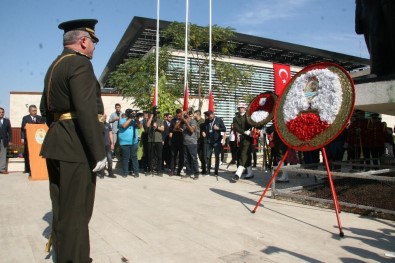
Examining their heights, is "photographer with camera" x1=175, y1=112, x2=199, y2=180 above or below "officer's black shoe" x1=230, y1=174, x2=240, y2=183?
above

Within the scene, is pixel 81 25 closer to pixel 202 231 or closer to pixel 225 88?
pixel 202 231

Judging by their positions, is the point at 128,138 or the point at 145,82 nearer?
the point at 128,138

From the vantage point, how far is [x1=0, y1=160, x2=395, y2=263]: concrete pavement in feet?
11.3

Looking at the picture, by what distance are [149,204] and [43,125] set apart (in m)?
5.44

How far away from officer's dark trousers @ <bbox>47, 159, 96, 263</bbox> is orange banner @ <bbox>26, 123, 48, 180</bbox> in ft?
23.4

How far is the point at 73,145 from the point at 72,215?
0.53 metres

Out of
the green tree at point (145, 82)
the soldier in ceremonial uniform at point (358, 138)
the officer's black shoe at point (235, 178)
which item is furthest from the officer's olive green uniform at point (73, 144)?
the green tree at point (145, 82)

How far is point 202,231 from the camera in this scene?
167 inches

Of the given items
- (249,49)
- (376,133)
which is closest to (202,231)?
(376,133)

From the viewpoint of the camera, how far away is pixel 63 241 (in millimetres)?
2627

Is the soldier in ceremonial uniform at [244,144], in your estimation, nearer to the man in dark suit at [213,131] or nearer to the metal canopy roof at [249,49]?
the man in dark suit at [213,131]

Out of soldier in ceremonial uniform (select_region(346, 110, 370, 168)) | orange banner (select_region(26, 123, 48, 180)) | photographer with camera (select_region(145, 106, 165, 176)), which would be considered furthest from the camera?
soldier in ceremonial uniform (select_region(346, 110, 370, 168))

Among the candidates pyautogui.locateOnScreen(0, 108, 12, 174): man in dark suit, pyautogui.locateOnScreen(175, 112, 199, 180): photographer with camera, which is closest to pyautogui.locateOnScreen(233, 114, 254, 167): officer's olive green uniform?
pyautogui.locateOnScreen(175, 112, 199, 180): photographer with camera

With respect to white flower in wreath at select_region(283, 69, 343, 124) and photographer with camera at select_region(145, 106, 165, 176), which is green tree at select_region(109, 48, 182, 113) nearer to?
photographer with camera at select_region(145, 106, 165, 176)
